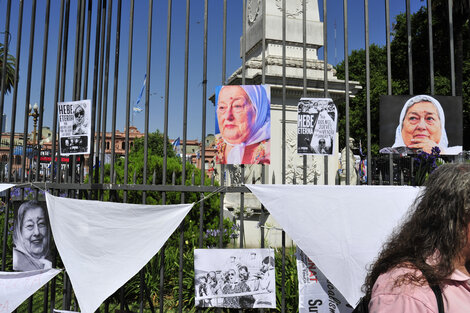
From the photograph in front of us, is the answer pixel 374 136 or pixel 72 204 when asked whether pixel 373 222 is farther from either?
pixel 374 136

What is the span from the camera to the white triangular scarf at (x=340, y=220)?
3.02 m

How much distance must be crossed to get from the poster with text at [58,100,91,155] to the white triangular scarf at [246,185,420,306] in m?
1.55

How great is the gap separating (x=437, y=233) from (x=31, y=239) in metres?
3.41

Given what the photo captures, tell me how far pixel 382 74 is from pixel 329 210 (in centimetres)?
2413

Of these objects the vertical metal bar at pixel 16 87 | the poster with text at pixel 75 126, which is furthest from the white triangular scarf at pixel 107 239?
the vertical metal bar at pixel 16 87

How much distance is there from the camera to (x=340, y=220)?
123 inches

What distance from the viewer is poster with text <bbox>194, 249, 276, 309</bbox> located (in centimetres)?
327

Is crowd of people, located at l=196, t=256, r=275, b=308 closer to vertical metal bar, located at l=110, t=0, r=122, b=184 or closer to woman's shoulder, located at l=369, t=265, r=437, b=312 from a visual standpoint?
vertical metal bar, located at l=110, t=0, r=122, b=184

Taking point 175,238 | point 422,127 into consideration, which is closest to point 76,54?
point 422,127

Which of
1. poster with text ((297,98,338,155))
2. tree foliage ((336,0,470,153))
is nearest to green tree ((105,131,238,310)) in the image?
poster with text ((297,98,338,155))

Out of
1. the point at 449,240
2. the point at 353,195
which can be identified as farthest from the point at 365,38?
the point at 449,240

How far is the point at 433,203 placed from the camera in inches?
58.2

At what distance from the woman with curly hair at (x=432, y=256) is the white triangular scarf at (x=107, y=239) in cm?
197

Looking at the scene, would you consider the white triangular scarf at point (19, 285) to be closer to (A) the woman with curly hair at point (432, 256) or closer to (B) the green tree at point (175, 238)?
(B) the green tree at point (175, 238)
